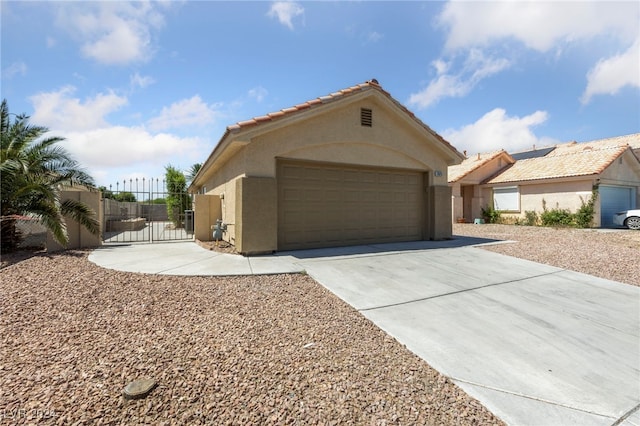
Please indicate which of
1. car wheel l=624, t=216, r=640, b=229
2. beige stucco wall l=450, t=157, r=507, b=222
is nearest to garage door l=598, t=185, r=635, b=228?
car wheel l=624, t=216, r=640, b=229

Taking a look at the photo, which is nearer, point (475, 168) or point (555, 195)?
point (555, 195)

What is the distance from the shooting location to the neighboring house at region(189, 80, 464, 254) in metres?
8.16

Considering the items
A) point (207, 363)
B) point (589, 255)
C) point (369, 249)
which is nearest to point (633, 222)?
point (589, 255)

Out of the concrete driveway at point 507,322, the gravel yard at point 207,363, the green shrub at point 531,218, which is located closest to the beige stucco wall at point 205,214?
the concrete driveway at point 507,322

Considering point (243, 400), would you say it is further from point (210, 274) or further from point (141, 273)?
point (141, 273)

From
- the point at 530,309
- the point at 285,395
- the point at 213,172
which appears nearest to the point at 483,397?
the point at 285,395

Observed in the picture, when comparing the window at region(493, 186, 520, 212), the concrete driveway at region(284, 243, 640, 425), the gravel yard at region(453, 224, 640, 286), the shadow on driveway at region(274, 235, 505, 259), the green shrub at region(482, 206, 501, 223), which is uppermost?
the window at region(493, 186, 520, 212)

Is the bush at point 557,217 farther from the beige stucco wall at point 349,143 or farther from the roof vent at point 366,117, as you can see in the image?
the roof vent at point 366,117

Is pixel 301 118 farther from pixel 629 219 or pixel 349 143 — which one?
pixel 629 219

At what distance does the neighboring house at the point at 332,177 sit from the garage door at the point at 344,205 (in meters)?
0.03

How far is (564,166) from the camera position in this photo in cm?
1905

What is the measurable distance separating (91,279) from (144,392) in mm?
4101

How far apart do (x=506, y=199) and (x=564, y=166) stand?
3839 millimetres

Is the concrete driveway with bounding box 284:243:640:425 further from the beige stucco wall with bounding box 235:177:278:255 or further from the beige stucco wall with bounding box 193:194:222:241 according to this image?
the beige stucco wall with bounding box 193:194:222:241
